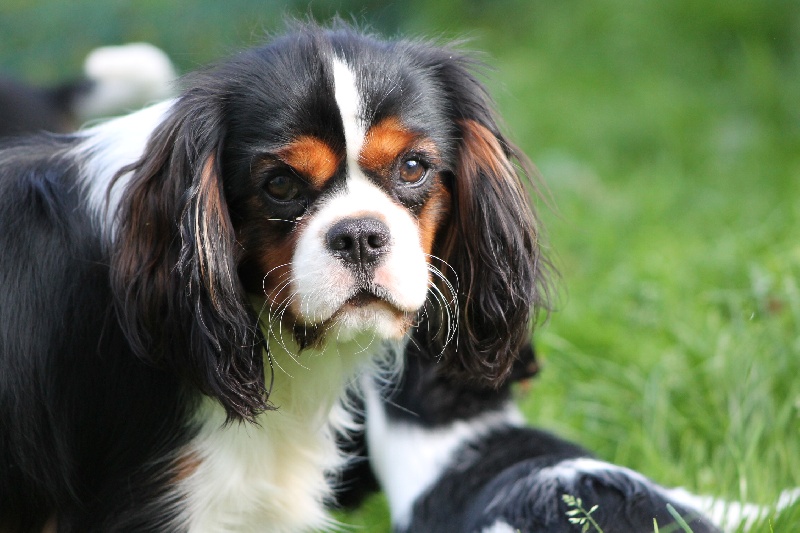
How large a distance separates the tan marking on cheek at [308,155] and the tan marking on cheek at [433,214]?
31 centimetres

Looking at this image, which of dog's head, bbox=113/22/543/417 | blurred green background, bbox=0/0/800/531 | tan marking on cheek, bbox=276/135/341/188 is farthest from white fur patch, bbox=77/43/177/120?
tan marking on cheek, bbox=276/135/341/188

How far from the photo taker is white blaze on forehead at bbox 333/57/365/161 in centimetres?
251

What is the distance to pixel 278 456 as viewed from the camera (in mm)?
2920

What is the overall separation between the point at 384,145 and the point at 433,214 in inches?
10.8

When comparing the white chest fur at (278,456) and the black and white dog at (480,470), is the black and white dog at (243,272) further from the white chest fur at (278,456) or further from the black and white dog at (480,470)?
the black and white dog at (480,470)

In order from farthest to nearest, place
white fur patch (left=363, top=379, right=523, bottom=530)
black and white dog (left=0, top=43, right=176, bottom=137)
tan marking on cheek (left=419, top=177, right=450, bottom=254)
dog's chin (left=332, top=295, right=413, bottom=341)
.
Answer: black and white dog (left=0, top=43, right=176, bottom=137), white fur patch (left=363, top=379, right=523, bottom=530), tan marking on cheek (left=419, top=177, right=450, bottom=254), dog's chin (left=332, top=295, right=413, bottom=341)

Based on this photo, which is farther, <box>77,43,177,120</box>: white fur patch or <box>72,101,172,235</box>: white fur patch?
<box>77,43,177,120</box>: white fur patch

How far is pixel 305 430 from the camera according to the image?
117 inches

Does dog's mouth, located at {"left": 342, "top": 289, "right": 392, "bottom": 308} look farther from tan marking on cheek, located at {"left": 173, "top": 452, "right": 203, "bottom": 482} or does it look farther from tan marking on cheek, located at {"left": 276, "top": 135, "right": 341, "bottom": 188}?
tan marking on cheek, located at {"left": 173, "top": 452, "right": 203, "bottom": 482}

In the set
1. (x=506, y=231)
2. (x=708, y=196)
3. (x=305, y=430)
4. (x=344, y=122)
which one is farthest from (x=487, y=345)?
(x=708, y=196)

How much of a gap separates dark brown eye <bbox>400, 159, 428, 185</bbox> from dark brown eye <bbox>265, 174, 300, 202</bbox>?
0.27 meters

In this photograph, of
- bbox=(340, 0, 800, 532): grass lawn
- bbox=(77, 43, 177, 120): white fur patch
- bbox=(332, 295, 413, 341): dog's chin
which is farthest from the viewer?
bbox=(77, 43, 177, 120): white fur patch

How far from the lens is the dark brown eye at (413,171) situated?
2.63 metres

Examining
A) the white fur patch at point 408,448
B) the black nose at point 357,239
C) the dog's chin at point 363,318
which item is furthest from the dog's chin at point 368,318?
the white fur patch at point 408,448
